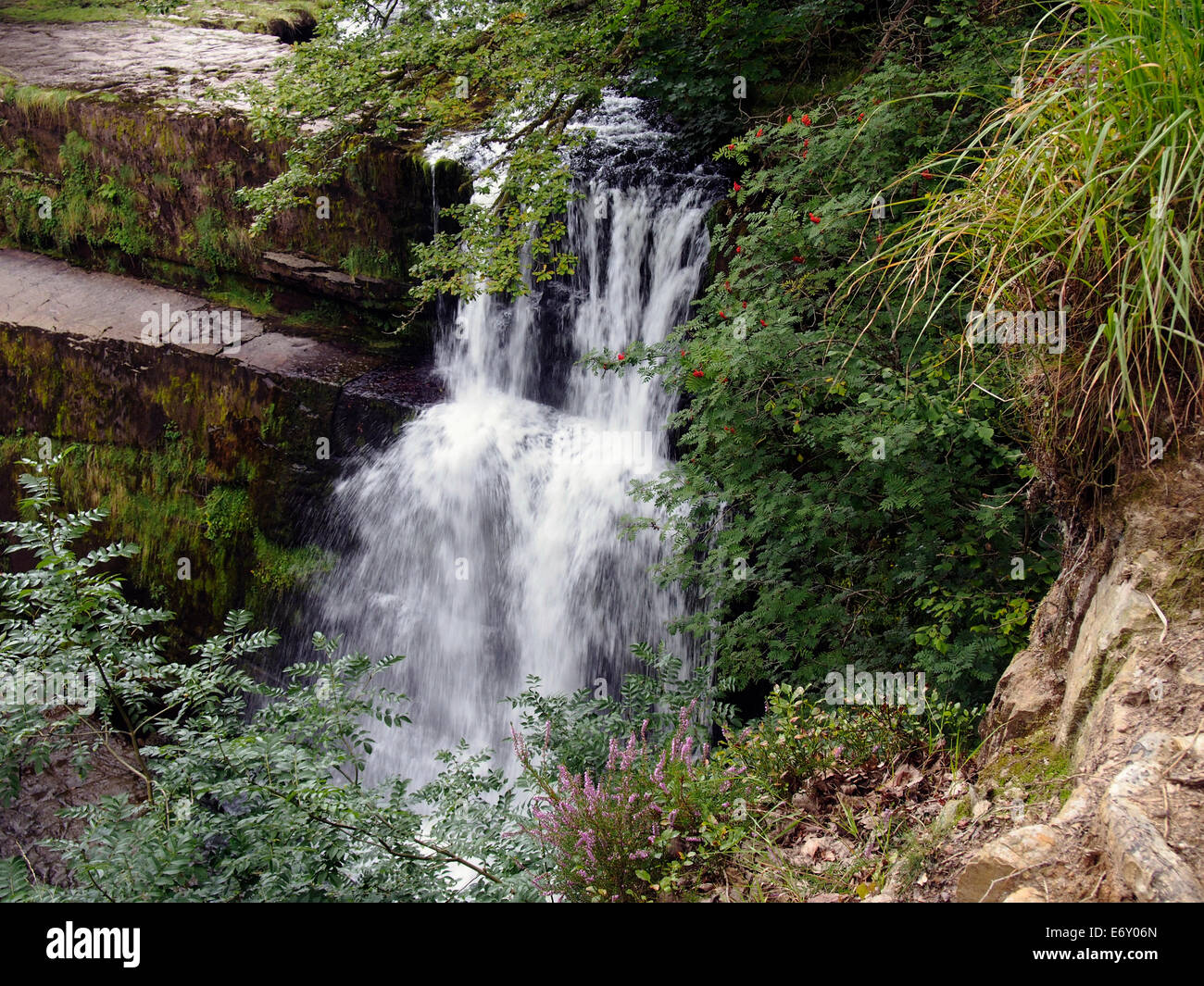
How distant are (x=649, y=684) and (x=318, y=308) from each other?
271 inches

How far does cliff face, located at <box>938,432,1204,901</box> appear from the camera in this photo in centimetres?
201

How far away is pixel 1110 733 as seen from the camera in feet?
7.77

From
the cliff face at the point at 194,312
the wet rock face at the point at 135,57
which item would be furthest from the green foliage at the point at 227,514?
the wet rock face at the point at 135,57

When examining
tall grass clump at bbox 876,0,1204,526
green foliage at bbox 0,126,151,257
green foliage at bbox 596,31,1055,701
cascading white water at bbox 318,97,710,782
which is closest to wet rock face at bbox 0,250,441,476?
green foliage at bbox 0,126,151,257

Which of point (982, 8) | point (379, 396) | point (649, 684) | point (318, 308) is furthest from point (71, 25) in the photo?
point (649, 684)

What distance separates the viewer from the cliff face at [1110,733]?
2010 mm

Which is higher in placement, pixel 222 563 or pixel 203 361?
pixel 203 361

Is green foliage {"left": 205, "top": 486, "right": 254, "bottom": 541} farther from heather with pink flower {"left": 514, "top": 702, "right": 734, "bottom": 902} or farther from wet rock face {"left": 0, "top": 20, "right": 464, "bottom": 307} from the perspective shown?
heather with pink flower {"left": 514, "top": 702, "right": 734, "bottom": 902}

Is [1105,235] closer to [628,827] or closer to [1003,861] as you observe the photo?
[1003,861]

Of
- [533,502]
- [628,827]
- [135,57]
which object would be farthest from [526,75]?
[135,57]

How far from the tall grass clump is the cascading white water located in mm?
4319

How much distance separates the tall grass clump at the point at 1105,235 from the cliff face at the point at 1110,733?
0.67 ft

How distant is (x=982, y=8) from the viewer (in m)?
5.77
